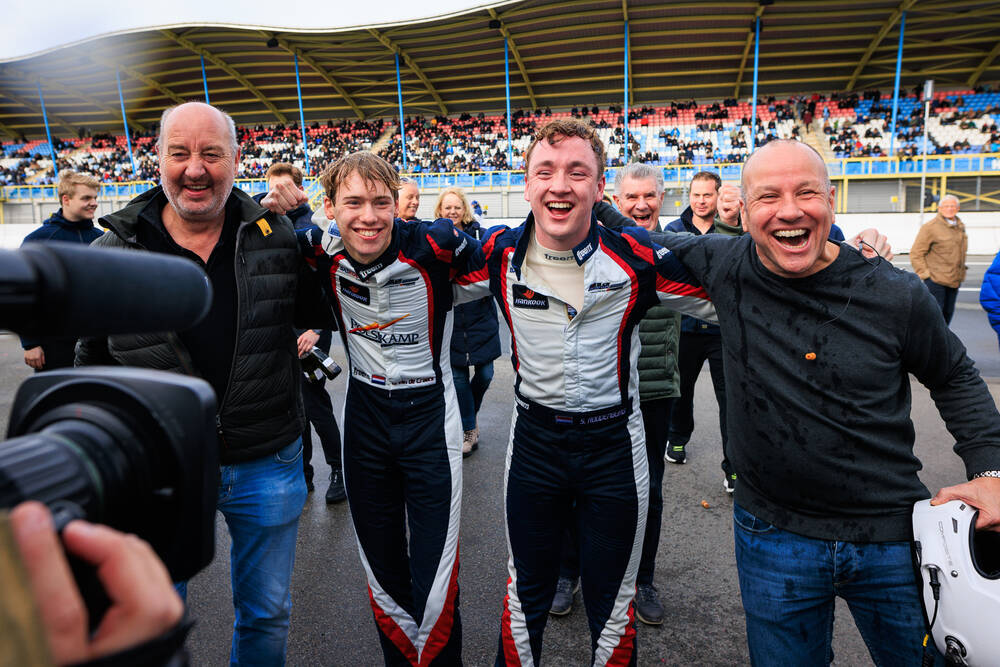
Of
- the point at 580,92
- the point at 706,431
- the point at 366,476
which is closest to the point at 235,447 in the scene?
the point at 366,476

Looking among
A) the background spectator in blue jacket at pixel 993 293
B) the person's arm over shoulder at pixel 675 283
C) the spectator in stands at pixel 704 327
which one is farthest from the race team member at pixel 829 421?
the background spectator in blue jacket at pixel 993 293

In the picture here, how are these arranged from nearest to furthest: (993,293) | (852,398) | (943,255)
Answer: (852,398)
(993,293)
(943,255)

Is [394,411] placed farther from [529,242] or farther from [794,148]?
[794,148]

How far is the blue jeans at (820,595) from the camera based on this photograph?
163cm

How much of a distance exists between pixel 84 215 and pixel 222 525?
9.70ft

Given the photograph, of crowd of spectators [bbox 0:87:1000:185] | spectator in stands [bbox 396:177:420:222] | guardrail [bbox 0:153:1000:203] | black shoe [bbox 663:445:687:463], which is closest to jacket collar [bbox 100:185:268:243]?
spectator in stands [bbox 396:177:420:222]

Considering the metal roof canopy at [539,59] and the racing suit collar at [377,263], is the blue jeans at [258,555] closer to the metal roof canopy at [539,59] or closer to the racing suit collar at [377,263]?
the racing suit collar at [377,263]

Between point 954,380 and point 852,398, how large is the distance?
0.33m

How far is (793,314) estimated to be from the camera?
176cm

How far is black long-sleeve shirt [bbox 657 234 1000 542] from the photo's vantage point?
1660 mm

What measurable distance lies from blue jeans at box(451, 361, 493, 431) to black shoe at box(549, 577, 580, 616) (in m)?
1.73

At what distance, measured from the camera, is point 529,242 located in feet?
7.75

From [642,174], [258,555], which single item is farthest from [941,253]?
[258,555]

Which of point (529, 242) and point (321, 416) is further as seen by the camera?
point (321, 416)
